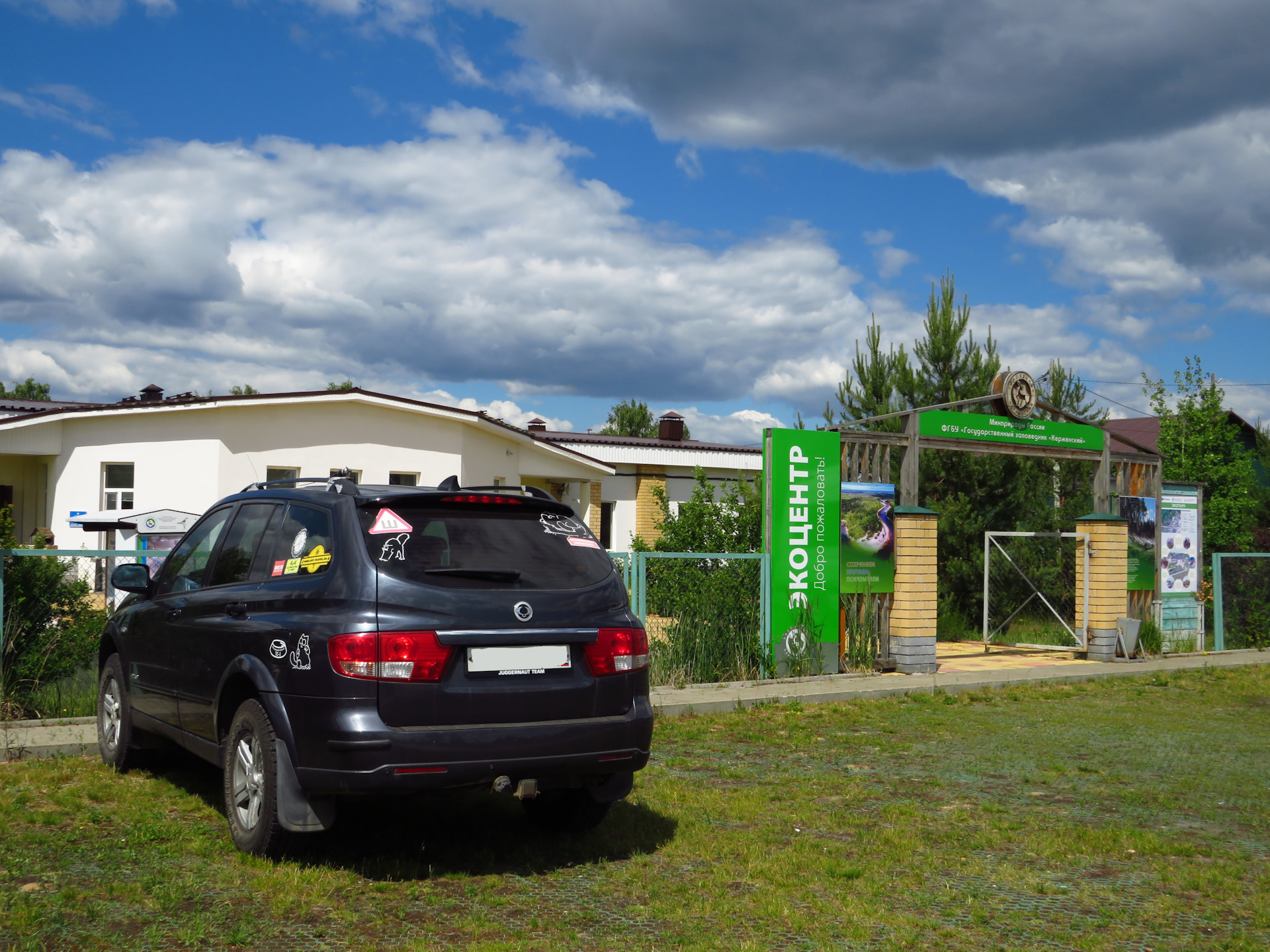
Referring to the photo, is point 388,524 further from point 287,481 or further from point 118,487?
point 118,487

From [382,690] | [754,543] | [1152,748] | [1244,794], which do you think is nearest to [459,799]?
[382,690]

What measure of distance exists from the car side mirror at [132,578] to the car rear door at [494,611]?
2301 millimetres

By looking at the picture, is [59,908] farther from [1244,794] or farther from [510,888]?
[1244,794]

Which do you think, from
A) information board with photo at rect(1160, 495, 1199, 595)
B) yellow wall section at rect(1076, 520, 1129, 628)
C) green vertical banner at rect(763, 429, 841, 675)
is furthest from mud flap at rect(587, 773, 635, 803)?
information board with photo at rect(1160, 495, 1199, 595)

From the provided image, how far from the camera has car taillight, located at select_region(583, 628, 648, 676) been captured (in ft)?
17.3

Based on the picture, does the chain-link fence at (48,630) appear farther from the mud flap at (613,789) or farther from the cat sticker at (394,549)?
the mud flap at (613,789)

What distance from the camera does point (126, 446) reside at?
2170cm

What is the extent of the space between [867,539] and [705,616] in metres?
2.58

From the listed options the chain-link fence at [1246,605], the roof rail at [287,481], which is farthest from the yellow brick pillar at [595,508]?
the roof rail at [287,481]

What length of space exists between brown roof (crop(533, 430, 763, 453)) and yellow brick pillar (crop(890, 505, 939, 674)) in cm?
1725

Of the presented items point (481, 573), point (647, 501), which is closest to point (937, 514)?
point (481, 573)

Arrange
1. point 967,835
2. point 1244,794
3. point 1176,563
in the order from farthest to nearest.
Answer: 1. point 1176,563
2. point 1244,794
3. point 967,835

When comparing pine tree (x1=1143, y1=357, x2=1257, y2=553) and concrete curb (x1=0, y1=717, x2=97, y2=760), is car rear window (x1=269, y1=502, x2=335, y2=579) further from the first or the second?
pine tree (x1=1143, y1=357, x2=1257, y2=553)

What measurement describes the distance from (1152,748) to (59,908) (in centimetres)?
784
